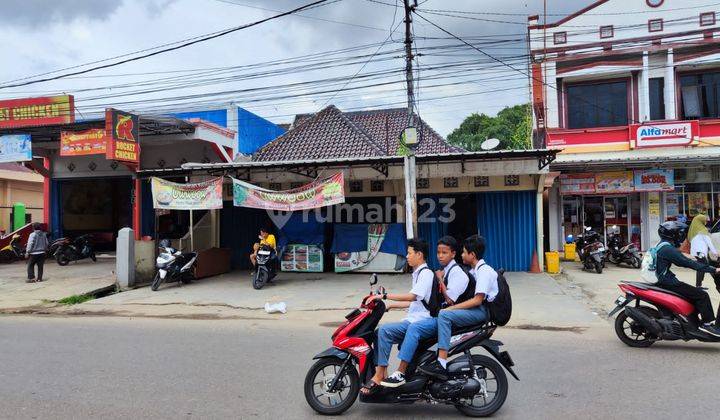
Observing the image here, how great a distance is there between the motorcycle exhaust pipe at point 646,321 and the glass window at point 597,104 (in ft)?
43.7

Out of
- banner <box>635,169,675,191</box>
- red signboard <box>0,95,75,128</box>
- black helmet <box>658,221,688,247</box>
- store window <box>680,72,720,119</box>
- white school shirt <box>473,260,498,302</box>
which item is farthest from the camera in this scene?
store window <box>680,72,720,119</box>

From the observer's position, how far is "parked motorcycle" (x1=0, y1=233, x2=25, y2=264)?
17016 millimetres

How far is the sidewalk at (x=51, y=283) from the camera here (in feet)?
35.8

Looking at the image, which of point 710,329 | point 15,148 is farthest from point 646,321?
point 15,148

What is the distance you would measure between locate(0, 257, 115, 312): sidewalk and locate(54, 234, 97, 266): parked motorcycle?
0.88 feet

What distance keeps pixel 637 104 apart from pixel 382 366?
1717 centimetres

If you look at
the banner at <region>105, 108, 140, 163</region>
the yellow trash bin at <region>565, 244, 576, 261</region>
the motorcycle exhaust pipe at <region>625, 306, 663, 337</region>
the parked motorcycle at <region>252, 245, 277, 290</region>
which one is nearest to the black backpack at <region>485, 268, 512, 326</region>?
the motorcycle exhaust pipe at <region>625, 306, 663, 337</region>

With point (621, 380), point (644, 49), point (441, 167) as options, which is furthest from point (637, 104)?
point (621, 380)

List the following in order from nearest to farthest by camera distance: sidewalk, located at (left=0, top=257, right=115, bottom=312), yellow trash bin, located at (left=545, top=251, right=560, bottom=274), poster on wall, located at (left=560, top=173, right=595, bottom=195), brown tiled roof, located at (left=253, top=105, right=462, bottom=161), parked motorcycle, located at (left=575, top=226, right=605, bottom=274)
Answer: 1. sidewalk, located at (left=0, top=257, right=115, bottom=312)
2. yellow trash bin, located at (left=545, top=251, right=560, bottom=274)
3. parked motorcycle, located at (left=575, top=226, right=605, bottom=274)
4. poster on wall, located at (left=560, top=173, right=595, bottom=195)
5. brown tiled roof, located at (left=253, top=105, right=462, bottom=161)

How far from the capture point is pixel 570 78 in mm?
17812

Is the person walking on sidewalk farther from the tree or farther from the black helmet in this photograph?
the tree

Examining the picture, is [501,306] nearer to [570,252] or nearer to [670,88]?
[570,252]

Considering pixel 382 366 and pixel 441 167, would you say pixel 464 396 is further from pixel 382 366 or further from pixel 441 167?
pixel 441 167

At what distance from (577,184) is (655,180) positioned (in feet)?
7.84
